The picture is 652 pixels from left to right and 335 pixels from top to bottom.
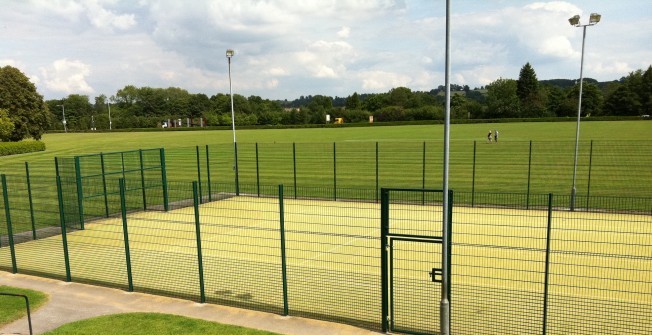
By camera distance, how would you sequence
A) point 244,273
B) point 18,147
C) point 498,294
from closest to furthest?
point 498,294, point 244,273, point 18,147

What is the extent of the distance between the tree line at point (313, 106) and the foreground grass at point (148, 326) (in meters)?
51.6

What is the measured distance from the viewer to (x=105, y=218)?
1727 cm

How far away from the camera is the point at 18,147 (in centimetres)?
4972

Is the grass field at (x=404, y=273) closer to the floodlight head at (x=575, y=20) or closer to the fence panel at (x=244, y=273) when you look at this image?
the fence panel at (x=244, y=273)

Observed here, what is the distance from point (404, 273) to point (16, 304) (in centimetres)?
834

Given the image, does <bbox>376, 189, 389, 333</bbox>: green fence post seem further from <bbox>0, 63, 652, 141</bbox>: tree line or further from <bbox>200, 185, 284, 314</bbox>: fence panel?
<bbox>0, 63, 652, 141</bbox>: tree line

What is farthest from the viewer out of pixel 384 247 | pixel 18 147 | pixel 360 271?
pixel 18 147

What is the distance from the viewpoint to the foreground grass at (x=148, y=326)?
7.51 meters

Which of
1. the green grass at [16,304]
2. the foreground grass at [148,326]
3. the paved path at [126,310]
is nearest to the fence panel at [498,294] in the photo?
the paved path at [126,310]

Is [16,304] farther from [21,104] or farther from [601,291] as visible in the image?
[21,104]

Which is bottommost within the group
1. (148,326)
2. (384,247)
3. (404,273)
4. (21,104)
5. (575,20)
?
(404,273)

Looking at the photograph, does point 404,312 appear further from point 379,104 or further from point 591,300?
point 379,104

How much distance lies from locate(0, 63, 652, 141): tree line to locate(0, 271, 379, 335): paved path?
4955 centimetres

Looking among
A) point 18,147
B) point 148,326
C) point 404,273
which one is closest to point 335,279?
point 404,273
